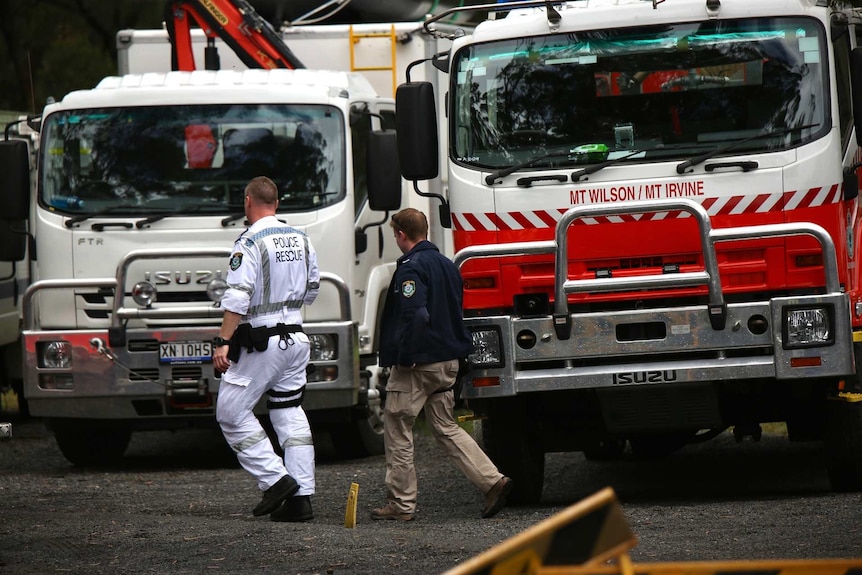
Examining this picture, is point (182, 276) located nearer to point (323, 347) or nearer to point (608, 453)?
point (323, 347)

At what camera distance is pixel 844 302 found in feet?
26.8

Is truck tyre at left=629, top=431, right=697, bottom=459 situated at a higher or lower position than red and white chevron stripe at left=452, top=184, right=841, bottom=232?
lower

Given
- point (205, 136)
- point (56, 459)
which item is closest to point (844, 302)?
point (205, 136)

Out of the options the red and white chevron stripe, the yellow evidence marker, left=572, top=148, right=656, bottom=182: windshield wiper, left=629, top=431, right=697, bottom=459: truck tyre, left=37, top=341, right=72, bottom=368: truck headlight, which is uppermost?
left=572, top=148, right=656, bottom=182: windshield wiper

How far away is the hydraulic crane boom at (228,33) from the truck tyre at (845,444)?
5.20 m

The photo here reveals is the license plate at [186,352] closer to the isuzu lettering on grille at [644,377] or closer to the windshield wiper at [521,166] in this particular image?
the windshield wiper at [521,166]

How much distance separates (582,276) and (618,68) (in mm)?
1200

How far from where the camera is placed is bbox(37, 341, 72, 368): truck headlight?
35.8ft

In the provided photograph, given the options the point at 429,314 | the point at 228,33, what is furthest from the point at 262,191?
the point at 228,33

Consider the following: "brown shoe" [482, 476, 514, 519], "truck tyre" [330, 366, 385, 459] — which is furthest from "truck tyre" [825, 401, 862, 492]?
"truck tyre" [330, 366, 385, 459]

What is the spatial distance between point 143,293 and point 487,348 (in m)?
3.21

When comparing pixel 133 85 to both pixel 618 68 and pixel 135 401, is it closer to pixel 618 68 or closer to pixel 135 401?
pixel 135 401

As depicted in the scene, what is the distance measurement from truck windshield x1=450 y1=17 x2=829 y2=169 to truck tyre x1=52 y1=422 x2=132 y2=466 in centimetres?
416

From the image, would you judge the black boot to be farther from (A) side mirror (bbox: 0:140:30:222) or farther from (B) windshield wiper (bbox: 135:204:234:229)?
(A) side mirror (bbox: 0:140:30:222)
